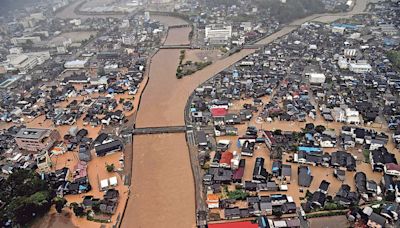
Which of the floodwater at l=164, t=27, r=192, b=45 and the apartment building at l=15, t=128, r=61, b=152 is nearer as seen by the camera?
the apartment building at l=15, t=128, r=61, b=152

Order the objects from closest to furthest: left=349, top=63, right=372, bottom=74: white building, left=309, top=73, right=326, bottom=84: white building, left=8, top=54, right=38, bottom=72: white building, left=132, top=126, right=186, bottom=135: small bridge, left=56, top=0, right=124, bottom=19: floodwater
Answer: left=132, top=126, right=186, bottom=135: small bridge < left=309, top=73, right=326, bottom=84: white building < left=349, top=63, right=372, bottom=74: white building < left=8, top=54, right=38, bottom=72: white building < left=56, top=0, right=124, bottom=19: floodwater

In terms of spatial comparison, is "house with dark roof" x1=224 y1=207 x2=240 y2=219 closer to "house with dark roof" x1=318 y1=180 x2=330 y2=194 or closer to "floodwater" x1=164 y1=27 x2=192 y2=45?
"house with dark roof" x1=318 y1=180 x2=330 y2=194

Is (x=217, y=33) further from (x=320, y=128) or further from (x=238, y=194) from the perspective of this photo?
(x=238, y=194)

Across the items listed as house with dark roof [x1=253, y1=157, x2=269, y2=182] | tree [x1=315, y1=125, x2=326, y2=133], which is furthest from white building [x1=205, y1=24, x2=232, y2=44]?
house with dark roof [x1=253, y1=157, x2=269, y2=182]

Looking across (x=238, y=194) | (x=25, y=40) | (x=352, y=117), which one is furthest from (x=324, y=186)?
(x=25, y=40)

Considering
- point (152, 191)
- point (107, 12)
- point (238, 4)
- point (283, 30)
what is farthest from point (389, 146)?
point (107, 12)

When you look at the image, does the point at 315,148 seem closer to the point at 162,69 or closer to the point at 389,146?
the point at 389,146

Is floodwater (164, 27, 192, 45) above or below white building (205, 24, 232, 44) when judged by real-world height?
below

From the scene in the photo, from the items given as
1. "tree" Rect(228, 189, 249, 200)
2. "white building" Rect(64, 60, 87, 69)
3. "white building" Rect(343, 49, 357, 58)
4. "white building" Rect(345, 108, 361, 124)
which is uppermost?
"white building" Rect(343, 49, 357, 58)
